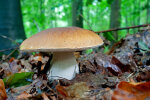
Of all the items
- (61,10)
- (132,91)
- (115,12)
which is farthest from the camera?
(61,10)

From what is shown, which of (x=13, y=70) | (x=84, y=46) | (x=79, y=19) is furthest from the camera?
(x=79, y=19)

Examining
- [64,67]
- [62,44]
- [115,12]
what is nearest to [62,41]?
[62,44]

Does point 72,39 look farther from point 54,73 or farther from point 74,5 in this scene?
point 74,5

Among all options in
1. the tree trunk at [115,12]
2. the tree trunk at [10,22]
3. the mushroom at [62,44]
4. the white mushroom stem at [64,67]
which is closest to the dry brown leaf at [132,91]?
the mushroom at [62,44]

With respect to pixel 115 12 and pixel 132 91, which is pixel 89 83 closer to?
pixel 132 91

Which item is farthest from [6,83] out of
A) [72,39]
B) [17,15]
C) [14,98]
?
[17,15]

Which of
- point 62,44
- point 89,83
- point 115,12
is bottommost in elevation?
point 89,83

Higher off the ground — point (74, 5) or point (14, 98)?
point (74, 5)
